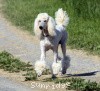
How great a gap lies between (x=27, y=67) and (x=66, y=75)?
126 centimetres

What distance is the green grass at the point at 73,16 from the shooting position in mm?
14661

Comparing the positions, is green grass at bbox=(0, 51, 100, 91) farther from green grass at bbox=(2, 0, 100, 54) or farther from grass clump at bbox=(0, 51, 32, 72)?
green grass at bbox=(2, 0, 100, 54)

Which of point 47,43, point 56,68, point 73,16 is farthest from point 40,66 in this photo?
point 73,16

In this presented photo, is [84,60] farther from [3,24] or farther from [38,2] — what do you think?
[38,2]

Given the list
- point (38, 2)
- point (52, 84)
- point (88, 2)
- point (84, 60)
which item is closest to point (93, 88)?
point (52, 84)

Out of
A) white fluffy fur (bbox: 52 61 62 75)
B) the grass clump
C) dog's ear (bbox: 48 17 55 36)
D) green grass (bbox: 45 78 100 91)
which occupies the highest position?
dog's ear (bbox: 48 17 55 36)

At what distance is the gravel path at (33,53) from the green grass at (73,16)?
47 cm

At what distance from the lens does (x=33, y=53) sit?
13898mm

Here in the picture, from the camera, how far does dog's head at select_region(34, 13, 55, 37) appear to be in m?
10.3

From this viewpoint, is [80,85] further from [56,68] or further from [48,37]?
[48,37]

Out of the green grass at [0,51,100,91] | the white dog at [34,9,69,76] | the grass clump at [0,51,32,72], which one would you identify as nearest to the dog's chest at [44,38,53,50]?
the white dog at [34,9,69,76]

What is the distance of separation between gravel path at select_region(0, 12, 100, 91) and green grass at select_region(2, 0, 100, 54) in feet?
1.53

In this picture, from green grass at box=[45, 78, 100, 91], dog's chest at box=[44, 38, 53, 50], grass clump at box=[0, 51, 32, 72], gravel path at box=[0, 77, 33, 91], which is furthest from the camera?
grass clump at box=[0, 51, 32, 72]

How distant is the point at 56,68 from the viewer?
34.1 ft
